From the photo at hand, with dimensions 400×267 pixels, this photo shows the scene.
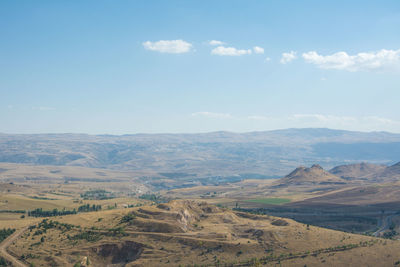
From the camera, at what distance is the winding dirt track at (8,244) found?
4624 inches

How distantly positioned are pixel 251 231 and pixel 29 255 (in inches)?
2997

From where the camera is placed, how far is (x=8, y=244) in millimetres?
132875

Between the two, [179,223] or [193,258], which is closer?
[193,258]

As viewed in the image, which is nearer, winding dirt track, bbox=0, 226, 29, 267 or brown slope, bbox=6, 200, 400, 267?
winding dirt track, bbox=0, 226, 29, 267

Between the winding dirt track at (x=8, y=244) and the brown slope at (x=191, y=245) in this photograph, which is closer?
the winding dirt track at (x=8, y=244)

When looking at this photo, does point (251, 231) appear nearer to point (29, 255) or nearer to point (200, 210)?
point (200, 210)

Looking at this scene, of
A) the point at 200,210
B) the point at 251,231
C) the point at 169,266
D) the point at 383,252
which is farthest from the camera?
the point at 200,210

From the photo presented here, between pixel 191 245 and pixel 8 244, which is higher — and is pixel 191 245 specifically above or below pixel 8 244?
above

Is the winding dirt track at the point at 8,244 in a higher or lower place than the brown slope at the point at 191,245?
lower

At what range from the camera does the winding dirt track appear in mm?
117438

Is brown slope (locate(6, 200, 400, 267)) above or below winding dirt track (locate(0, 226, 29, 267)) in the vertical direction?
above

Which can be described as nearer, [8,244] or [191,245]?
[191,245]

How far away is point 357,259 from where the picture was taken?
122438 millimetres

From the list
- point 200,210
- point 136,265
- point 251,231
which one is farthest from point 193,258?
point 200,210
